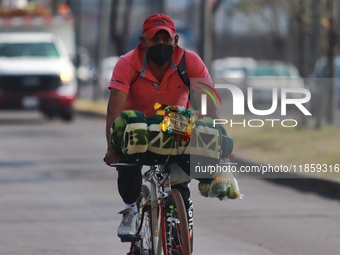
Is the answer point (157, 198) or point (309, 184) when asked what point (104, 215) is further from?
point (157, 198)

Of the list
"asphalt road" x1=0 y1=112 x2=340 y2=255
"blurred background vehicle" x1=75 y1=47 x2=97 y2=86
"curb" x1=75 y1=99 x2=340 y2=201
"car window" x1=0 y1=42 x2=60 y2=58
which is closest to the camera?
"asphalt road" x1=0 y1=112 x2=340 y2=255

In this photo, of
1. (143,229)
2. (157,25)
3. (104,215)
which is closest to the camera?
(157,25)

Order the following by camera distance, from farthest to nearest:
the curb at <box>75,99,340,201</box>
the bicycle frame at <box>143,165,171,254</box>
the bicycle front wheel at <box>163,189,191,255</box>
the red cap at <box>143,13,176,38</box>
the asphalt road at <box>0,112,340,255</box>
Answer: the curb at <box>75,99,340,201</box>
the asphalt road at <box>0,112,340,255</box>
the bicycle frame at <box>143,165,171,254</box>
the red cap at <box>143,13,176,38</box>
the bicycle front wheel at <box>163,189,191,255</box>

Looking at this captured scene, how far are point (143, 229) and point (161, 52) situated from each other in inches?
46.7

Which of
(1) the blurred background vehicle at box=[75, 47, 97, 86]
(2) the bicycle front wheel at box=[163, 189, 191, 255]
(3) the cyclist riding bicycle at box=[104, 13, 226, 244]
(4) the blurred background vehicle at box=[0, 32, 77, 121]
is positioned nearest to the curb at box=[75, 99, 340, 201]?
(1) the blurred background vehicle at box=[75, 47, 97, 86]

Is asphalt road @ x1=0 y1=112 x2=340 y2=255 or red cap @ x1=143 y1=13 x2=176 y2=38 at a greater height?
red cap @ x1=143 y1=13 x2=176 y2=38

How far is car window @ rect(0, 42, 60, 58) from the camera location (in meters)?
27.5

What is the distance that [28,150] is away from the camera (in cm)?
1945

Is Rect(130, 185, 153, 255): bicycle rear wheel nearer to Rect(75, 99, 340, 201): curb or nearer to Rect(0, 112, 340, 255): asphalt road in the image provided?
Rect(0, 112, 340, 255): asphalt road

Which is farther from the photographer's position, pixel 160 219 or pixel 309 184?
pixel 309 184

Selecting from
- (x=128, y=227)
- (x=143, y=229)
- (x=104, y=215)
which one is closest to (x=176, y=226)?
(x=128, y=227)

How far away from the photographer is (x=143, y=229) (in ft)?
24.6

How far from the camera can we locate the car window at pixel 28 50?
27.5 meters

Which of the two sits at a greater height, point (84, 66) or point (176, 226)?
point (176, 226)
